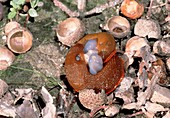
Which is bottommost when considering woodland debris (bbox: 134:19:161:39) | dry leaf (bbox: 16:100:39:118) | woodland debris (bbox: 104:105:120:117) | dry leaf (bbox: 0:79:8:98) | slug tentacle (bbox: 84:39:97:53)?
woodland debris (bbox: 104:105:120:117)

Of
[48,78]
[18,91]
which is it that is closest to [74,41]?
[48,78]

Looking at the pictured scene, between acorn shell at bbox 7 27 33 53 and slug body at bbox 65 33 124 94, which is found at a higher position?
acorn shell at bbox 7 27 33 53

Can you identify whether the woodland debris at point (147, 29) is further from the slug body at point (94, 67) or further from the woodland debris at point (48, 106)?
the woodland debris at point (48, 106)

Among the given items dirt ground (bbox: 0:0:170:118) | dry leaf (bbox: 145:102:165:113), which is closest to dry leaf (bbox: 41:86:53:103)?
dirt ground (bbox: 0:0:170:118)

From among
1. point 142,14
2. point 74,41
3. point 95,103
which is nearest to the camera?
point 95,103

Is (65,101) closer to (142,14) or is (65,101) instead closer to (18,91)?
(18,91)

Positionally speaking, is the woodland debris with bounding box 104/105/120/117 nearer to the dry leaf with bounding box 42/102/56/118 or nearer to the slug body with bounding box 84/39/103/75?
the slug body with bounding box 84/39/103/75
